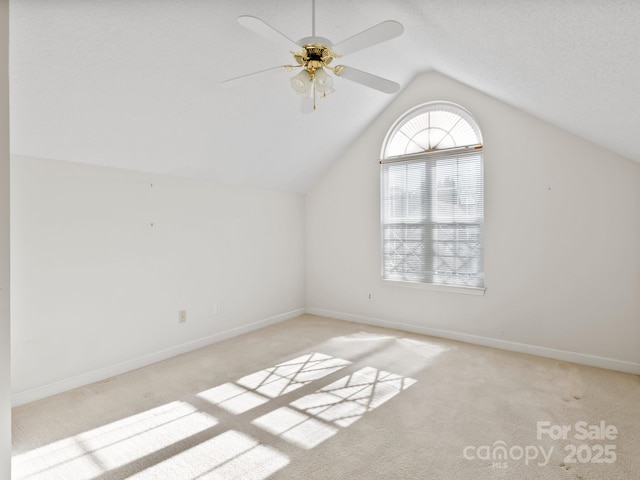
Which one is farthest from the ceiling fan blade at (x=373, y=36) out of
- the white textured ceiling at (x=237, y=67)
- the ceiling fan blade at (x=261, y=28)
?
the white textured ceiling at (x=237, y=67)

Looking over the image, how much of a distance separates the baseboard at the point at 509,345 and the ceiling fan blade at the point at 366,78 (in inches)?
107

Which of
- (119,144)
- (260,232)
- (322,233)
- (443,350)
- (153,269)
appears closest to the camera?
(119,144)

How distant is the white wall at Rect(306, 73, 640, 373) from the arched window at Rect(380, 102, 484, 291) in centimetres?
11

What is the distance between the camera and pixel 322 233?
4.90m

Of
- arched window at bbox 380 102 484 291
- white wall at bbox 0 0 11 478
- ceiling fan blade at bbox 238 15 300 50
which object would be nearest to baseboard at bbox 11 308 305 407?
white wall at bbox 0 0 11 478

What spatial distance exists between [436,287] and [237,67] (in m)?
2.92

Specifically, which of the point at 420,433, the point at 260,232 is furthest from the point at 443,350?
the point at 260,232

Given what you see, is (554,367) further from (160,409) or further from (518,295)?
(160,409)

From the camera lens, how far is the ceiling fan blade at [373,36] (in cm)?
170

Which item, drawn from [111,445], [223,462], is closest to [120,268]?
[111,445]

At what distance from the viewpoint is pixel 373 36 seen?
5.92 feet

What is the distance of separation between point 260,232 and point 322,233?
909 millimetres

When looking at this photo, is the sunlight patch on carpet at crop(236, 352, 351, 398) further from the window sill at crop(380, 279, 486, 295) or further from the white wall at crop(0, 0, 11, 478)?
the white wall at crop(0, 0, 11, 478)

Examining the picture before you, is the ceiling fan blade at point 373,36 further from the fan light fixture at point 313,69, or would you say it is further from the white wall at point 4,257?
the white wall at point 4,257
